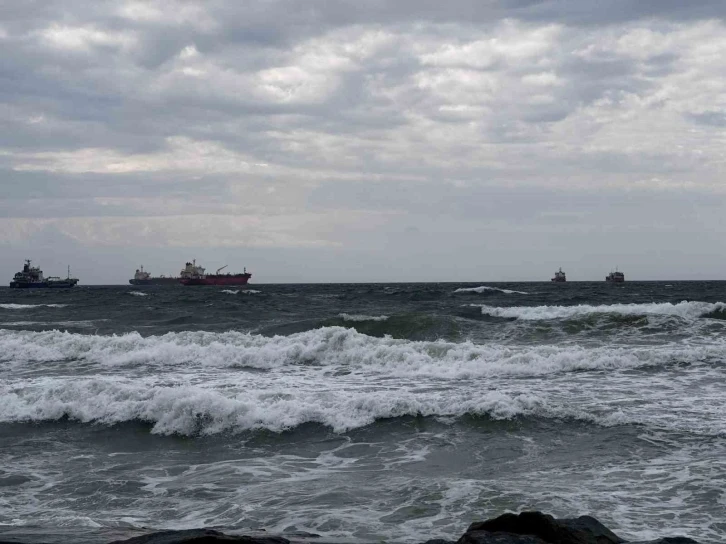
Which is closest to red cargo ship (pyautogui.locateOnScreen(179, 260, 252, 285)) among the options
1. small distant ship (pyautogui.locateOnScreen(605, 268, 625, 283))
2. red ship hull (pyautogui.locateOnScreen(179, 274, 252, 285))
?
red ship hull (pyautogui.locateOnScreen(179, 274, 252, 285))

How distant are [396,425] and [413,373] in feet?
17.5

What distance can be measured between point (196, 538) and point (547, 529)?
104 inches

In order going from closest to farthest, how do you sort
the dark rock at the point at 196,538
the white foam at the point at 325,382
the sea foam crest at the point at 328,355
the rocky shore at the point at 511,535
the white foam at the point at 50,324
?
the dark rock at the point at 196,538 < the rocky shore at the point at 511,535 < the white foam at the point at 325,382 < the sea foam crest at the point at 328,355 < the white foam at the point at 50,324

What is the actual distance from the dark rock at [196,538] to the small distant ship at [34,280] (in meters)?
113

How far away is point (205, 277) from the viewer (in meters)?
114

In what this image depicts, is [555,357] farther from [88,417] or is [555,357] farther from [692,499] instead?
[88,417]

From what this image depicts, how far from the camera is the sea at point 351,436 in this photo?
297 inches

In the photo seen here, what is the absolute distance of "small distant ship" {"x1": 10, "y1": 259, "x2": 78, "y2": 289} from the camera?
106625mm

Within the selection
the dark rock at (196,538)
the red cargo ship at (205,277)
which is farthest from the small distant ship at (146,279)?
the dark rock at (196,538)

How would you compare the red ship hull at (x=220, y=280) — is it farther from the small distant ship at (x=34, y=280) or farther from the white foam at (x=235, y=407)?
the white foam at (x=235, y=407)

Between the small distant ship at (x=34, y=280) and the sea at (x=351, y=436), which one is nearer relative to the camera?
the sea at (x=351, y=436)

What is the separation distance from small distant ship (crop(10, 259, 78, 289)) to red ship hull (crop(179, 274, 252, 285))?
1974 centimetres

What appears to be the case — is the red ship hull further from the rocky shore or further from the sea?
the rocky shore

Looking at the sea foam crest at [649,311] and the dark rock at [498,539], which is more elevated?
the sea foam crest at [649,311]
